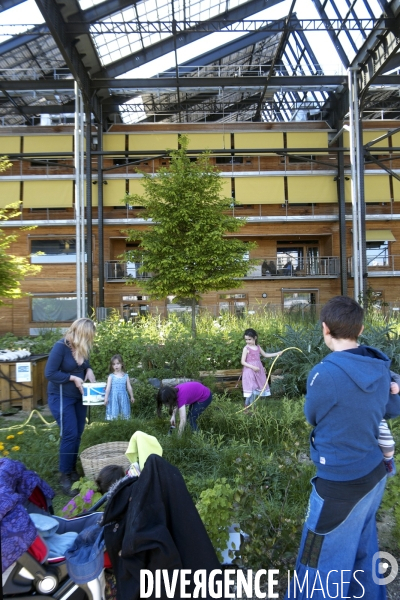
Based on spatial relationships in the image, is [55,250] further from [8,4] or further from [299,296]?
[299,296]

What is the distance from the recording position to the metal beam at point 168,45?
57.4 ft

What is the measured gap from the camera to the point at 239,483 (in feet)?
9.13

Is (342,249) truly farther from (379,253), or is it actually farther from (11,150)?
(11,150)

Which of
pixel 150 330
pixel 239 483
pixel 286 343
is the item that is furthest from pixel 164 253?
pixel 239 483

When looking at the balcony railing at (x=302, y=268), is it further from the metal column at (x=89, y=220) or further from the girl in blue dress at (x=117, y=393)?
the girl in blue dress at (x=117, y=393)

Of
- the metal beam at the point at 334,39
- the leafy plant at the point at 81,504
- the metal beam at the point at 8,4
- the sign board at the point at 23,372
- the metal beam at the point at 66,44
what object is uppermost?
the metal beam at the point at 334,39

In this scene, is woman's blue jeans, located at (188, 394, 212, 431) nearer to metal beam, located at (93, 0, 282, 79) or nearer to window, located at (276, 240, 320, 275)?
metal beam, located at (93, 0, 282, 79)

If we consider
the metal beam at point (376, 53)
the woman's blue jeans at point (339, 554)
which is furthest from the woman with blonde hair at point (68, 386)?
the metal beam at point (376, 53)

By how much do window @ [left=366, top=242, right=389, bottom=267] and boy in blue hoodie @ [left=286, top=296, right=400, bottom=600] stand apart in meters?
22.4

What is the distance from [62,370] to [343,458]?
3082mm

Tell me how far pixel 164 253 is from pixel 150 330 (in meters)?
3.53

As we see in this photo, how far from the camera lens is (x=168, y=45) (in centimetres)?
1870

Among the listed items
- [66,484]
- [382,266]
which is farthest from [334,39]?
[66,484]

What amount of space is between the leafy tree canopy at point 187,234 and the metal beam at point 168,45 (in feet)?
25.2
